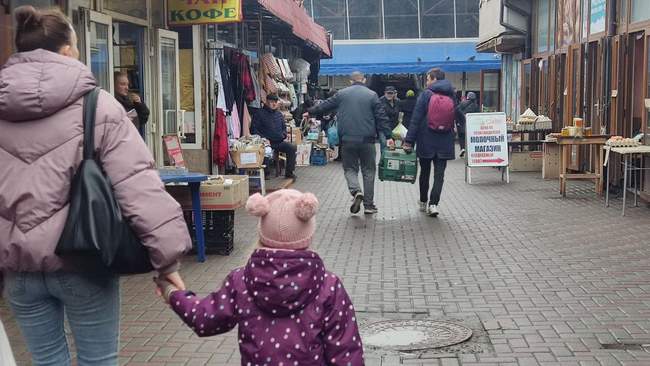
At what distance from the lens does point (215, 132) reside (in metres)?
13.7

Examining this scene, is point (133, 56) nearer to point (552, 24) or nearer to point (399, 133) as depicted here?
point (399, 133)

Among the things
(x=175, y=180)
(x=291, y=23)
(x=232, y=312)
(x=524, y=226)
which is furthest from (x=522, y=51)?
(x=232, y=312)

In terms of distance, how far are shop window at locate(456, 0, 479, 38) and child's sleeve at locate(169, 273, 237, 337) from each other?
36432 mm

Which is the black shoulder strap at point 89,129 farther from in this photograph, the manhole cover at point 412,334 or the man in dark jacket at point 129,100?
the man in dark jacket at point 129,100

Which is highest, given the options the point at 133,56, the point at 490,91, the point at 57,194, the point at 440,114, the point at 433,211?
the point at 133,56

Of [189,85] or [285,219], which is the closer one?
[285,219]

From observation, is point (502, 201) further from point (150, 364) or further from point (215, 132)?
point (150, 364)

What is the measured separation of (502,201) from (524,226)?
2679mm

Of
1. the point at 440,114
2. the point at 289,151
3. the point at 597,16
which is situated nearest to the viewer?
the point at 440,114

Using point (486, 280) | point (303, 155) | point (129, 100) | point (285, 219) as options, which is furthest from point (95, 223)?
point (303, 155)

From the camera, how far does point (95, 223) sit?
3082 millimetres

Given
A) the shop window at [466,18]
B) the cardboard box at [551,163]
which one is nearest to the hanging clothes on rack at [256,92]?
the cardboard box at [551,163]

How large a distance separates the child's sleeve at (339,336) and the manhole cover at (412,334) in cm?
246

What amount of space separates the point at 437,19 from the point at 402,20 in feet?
4.85
